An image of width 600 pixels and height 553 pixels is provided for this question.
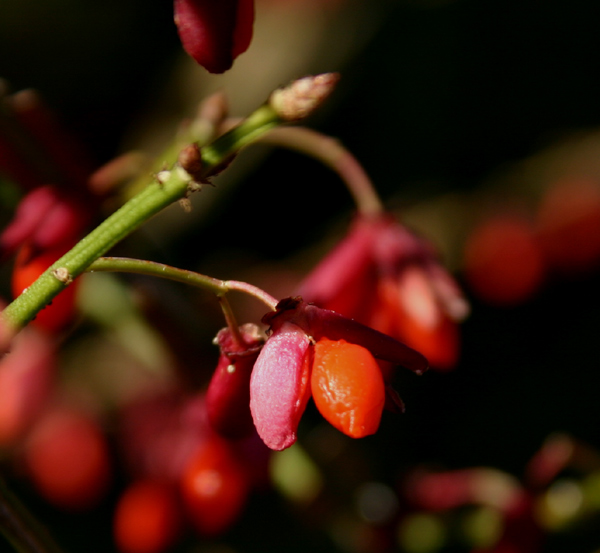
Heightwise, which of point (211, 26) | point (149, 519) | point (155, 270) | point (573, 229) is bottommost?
point (573, 229)

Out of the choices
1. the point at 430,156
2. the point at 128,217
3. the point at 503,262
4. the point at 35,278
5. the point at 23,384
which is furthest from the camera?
the point at 430,156

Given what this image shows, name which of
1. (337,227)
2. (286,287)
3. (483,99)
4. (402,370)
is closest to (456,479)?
(402,370)

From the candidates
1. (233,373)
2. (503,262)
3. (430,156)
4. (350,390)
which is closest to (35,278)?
(233,373)

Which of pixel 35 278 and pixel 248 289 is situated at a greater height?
pixel 35 278

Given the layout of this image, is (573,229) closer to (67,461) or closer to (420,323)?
(420,323)

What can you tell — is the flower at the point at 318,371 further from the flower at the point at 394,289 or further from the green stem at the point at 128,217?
the flower at the point at 394,289
